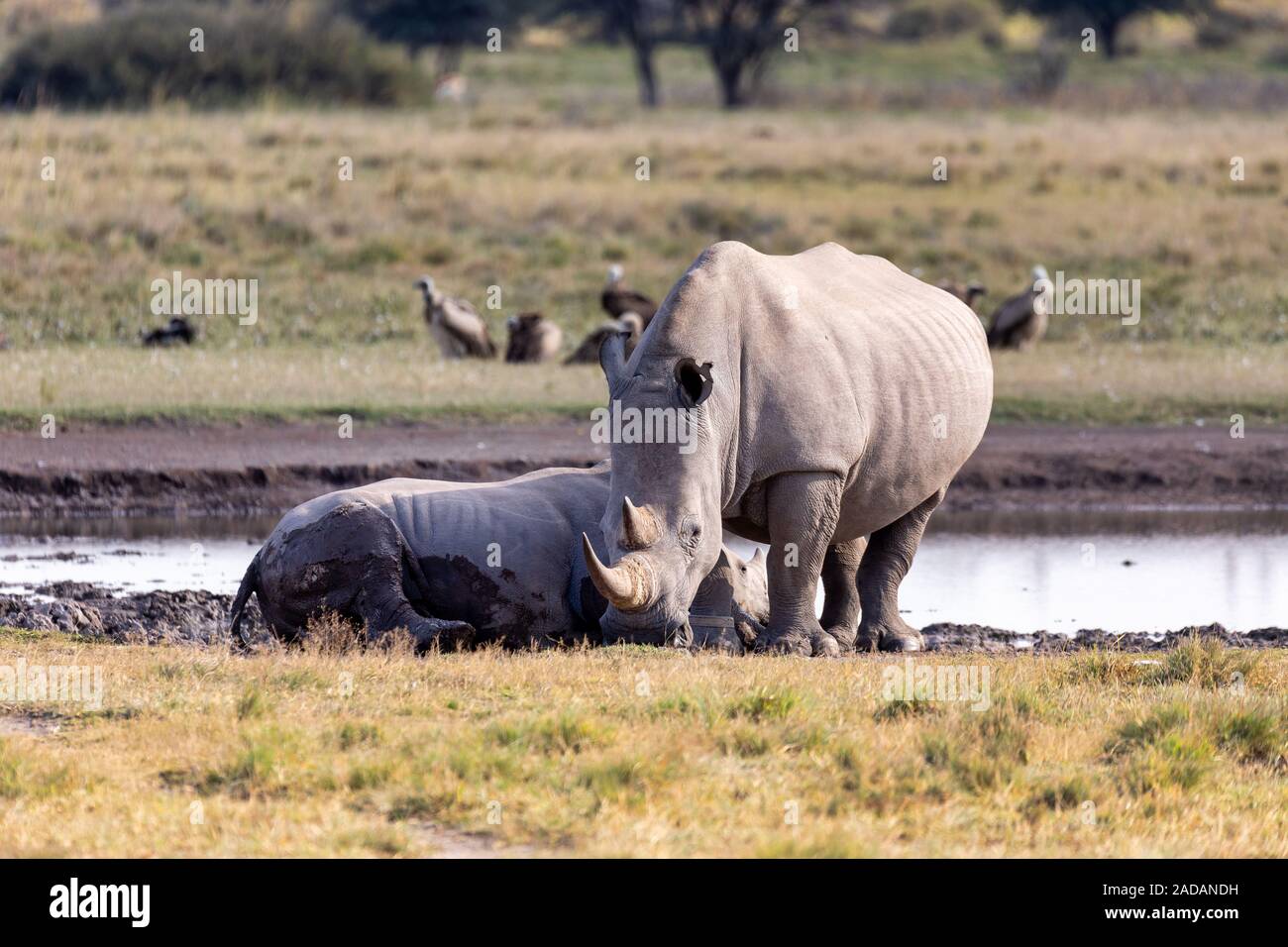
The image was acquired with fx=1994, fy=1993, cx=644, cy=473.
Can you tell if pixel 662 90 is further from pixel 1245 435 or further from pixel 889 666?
pixel 889 666

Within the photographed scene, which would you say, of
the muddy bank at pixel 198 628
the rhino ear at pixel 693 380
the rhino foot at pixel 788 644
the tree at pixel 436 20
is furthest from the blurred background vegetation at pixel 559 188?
the rhino ear at pixel 693 380

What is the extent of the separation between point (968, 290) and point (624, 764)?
18451 mm

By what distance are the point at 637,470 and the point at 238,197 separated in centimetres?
1968

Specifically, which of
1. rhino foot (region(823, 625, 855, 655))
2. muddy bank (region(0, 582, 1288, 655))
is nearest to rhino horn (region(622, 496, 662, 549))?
rhino foot (region(823, 625, 855, 655))

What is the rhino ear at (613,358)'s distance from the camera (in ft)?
31.3

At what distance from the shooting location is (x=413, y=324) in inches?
942

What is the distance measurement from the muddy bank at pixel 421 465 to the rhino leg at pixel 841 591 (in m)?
6.00

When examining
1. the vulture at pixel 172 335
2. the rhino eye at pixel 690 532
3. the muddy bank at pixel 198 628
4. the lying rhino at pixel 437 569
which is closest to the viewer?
the rhino eye at pixel 690 532

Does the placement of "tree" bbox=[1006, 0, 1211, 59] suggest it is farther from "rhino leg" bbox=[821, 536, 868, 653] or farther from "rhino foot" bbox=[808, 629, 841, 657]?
"rhino foot" bbox=[808, 629, 841, 657]

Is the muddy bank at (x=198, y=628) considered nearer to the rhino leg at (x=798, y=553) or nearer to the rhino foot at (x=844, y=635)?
the rhino foot at (x=844, y=635)

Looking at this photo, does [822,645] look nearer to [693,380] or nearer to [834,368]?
[834,368]

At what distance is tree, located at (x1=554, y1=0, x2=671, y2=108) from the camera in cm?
4853

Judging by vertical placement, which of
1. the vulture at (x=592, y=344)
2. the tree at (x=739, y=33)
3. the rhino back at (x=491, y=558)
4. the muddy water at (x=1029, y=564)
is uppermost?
the tree at (x=739, y=33)

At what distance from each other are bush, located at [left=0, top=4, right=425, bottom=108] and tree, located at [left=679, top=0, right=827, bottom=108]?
746 cm
